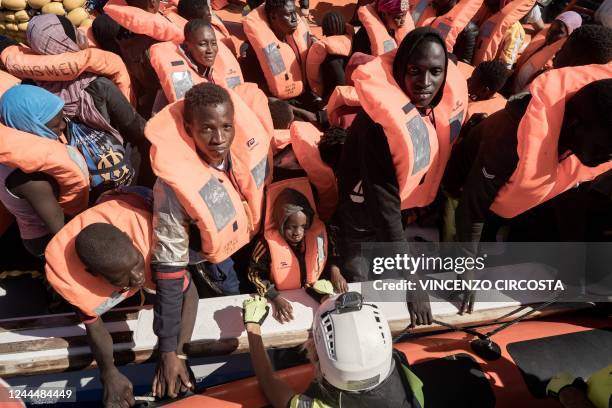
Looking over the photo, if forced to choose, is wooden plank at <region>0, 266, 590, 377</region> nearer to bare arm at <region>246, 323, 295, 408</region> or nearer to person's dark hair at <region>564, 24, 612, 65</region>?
bare arm at <region>246, 323, 295, 408</region>

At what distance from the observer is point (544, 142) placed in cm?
144

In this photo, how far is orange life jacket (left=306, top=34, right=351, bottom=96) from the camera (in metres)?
2.93

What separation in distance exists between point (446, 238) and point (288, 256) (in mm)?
847

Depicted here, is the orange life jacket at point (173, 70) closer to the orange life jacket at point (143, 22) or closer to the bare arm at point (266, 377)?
the orange life jacket at point (143, 22)

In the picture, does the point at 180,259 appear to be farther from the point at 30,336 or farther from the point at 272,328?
the point at 30,336

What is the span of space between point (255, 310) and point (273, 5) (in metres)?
2.17

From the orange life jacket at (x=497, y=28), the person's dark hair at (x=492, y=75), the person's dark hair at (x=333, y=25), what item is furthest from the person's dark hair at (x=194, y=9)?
the orange life jacket at (x=497, y=28)

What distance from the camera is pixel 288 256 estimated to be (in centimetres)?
187

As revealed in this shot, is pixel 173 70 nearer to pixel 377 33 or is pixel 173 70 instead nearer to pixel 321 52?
pixel 321 52

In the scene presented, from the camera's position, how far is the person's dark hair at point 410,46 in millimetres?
1448

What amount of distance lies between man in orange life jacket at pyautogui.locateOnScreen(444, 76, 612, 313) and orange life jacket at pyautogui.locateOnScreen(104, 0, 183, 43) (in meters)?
1.91

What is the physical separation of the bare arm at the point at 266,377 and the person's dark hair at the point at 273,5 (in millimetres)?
2189

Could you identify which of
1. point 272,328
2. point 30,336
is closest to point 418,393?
point 272,328

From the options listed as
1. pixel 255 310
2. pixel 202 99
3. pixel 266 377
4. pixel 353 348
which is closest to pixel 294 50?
pixel 202 99
